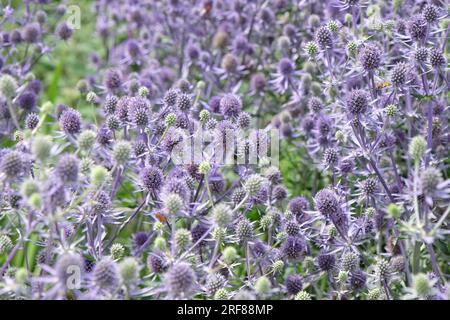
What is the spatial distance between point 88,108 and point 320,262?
3.01m

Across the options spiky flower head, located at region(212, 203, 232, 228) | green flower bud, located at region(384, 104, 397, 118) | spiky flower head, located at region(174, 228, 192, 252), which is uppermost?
green flower bud, located at region(384, 104, 397, 118)

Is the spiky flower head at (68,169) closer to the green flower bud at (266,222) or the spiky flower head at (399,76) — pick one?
the green flower bud at (266,222)

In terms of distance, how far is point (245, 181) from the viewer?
246 centimetres

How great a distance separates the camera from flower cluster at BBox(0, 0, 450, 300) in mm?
1857

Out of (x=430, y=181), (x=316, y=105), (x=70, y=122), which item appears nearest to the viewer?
(x=430, y=181)

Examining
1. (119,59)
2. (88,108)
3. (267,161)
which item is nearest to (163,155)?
(267,161)

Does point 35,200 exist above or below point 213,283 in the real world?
above

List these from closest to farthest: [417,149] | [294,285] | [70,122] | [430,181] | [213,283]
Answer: [430,181], [417,149], [213,283], [294,285], [70,122]

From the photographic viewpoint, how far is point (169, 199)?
2.00 m

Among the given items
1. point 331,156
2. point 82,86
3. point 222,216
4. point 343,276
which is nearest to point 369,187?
point 331,156

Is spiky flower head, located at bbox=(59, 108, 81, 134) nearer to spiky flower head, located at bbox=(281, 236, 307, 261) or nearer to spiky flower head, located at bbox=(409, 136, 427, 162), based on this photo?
spiky flower head, located at bbox=(281, 236, 307, 261)

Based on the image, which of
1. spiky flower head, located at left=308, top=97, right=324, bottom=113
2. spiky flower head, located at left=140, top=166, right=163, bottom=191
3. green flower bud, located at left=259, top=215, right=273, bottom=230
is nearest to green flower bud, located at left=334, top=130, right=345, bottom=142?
spiky flower head, located at left=308, top=97, right=324, bottom=113

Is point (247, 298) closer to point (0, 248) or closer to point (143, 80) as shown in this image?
point (0, 248)

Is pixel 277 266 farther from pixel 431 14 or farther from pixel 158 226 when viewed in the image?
pixel 431 14
